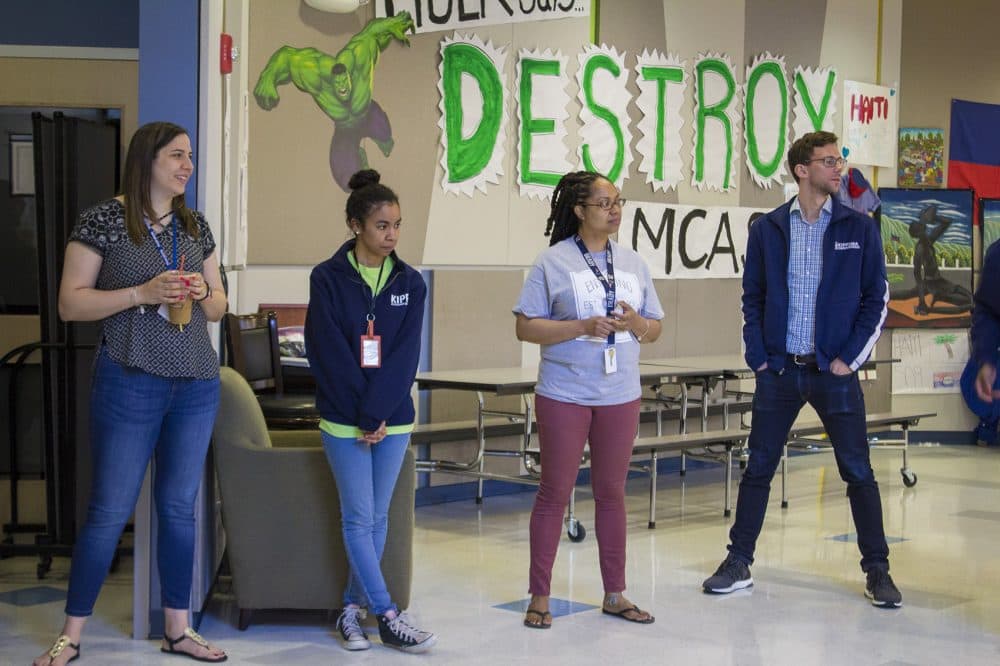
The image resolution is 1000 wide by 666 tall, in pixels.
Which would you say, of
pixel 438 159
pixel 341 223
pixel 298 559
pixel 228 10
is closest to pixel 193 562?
pixel 298 559

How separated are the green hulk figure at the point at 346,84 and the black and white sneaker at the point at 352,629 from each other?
9.62 ft

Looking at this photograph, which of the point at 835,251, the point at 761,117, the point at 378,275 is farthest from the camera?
the point at 761,117

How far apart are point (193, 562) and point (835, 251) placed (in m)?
2.43

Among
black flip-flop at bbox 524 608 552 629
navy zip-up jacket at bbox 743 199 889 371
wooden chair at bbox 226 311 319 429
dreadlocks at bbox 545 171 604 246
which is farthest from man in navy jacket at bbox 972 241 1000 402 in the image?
wooden chair at bbox 226 311 319 429

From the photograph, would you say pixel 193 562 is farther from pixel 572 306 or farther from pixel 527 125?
pixel 527 125

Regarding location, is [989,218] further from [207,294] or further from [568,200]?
[207,294]

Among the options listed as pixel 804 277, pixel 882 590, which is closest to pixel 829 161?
pixel 804 277

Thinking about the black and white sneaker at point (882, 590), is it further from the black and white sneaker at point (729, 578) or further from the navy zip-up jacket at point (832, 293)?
the navy zip-up jacket at point (832, 293)

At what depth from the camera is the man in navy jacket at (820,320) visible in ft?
15.9

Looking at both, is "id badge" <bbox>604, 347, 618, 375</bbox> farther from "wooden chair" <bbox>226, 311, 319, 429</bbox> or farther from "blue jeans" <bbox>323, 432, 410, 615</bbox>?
"wooden chair" <bbox>226, 311, 319, 429</bbox>

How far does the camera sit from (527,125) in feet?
24.8

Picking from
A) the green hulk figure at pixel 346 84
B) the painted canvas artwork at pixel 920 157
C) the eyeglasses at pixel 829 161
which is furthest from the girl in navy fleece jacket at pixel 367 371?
the painted canvas artwork at pixel 920 157

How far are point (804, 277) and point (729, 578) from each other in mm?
1164

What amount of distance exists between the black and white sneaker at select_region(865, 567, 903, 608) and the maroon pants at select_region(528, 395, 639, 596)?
1.01m
